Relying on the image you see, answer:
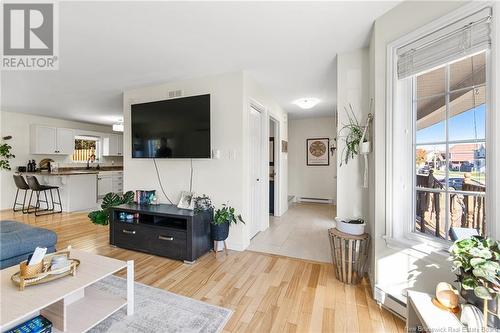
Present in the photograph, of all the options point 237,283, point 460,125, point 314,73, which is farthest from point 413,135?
point 237,283

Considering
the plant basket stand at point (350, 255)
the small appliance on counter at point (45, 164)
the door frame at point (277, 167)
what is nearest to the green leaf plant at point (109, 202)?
the door frame at point (277, 167)

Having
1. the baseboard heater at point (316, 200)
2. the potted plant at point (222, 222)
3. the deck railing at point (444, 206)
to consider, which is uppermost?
the deck railing at point (444, 206)

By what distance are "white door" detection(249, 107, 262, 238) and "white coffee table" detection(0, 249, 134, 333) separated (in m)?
1.90

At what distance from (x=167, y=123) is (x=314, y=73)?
81.5 inches

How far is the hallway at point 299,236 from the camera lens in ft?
9.19

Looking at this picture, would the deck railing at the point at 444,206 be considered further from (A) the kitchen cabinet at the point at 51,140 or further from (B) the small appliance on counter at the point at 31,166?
(B) the small appliance on counter at the point at 31,166

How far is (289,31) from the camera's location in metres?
1.98

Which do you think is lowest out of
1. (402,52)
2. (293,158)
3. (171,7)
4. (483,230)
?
(483,230)

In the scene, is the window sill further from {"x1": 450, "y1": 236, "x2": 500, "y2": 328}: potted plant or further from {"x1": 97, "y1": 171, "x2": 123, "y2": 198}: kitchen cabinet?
{"x1": 97, "y1": 171, "x2": 123, "y2": 198}: kitchen cabinet

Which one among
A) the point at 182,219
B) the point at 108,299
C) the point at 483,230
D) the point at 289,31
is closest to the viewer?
the point at 483,230

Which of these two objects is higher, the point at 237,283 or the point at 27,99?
the point at 27,99

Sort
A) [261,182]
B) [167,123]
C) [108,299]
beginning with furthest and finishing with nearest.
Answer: [261,182]
[167,123]
[108,299]

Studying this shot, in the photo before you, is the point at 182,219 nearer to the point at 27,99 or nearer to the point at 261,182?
the point at 261,182

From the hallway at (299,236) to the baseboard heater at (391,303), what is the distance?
825 millimetres
